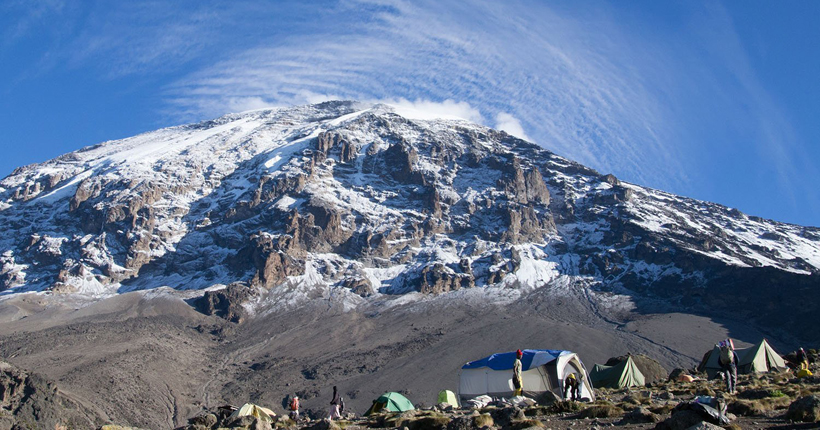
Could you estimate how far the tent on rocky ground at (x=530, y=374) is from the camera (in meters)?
26.7

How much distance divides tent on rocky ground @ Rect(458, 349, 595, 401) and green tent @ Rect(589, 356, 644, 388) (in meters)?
11.8

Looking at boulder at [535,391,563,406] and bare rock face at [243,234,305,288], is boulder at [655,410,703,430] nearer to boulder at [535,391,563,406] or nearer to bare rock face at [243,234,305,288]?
boulder at [535,391,563,406]

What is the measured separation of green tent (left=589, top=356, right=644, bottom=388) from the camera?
127 feet

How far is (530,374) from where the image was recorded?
27.2m

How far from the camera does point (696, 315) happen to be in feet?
429

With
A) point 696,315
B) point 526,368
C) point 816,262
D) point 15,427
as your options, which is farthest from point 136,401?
point 816,262

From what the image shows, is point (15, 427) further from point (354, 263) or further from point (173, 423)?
point (354, 263)

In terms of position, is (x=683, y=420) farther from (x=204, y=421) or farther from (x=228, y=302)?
(x=228, y=302)

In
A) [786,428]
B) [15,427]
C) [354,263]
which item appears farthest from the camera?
[354,263]

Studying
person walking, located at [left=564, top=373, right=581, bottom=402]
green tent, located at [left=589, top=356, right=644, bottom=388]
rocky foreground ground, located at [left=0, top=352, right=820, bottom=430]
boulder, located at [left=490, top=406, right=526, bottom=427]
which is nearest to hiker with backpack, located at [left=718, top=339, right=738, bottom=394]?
rocky foreground ground, located at [left=0, top=352, right=820, bottom=430]

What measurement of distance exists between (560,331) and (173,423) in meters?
69.3

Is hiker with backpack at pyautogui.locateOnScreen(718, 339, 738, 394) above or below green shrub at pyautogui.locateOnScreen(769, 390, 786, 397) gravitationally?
above

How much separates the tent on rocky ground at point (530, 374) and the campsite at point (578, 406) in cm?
4

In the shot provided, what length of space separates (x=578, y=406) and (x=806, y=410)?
5731 mm
